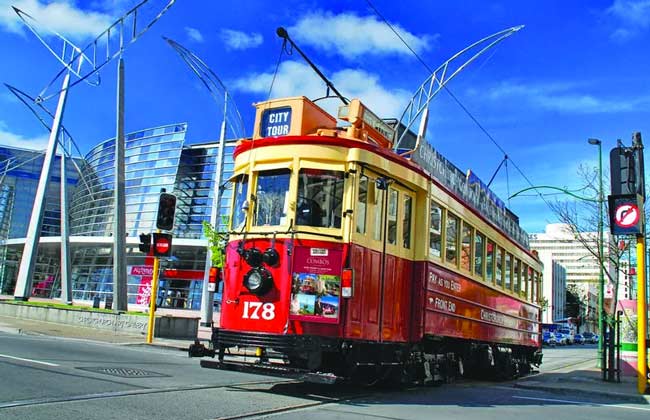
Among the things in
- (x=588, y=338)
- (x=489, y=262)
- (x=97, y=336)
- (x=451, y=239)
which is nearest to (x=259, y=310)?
(x=451, y=239)

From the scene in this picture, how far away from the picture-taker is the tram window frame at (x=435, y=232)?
988 centimetres

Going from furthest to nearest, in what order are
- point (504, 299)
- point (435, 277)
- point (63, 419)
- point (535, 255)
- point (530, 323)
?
point (535, 255) → point (530, 323) → point (504, 299) → point (435, 277) → point (63, 419)

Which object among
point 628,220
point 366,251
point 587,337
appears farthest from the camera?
point 587,337

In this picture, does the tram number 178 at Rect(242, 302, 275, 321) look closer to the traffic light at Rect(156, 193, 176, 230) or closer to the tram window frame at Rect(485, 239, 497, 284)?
the tram window frame at Rect(485, 239, 497, 284)

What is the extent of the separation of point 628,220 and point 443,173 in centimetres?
389

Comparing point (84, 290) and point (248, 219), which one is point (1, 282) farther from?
point (248, 219)

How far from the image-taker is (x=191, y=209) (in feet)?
183

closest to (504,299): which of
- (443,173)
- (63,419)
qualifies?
(443,173)

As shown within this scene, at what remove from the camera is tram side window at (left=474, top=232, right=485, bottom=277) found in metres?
12.1

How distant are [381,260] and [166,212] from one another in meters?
8.60

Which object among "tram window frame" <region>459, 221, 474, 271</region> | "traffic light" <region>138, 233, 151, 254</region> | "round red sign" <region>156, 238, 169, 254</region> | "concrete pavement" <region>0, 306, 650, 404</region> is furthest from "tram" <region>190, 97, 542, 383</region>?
"traffic light" <region>138, 233, 151, 254</region>

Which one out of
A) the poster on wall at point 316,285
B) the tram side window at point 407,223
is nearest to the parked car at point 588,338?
the tram side window at point 407,223

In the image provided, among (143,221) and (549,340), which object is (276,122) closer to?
(143,221)

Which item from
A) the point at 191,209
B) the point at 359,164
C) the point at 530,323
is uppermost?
the point at 191,209
